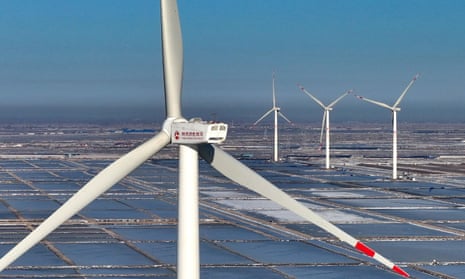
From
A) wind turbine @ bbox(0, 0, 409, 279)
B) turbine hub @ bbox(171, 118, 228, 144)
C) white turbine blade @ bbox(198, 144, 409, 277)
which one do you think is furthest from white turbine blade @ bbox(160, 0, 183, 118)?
white turbine blade @ bbox(198, 144, 409, 277)

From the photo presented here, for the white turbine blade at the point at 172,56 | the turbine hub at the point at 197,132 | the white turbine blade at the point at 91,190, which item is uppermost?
the white turbine blade at the point at 172,56

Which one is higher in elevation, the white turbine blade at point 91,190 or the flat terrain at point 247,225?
the flat terrain at point 247,225

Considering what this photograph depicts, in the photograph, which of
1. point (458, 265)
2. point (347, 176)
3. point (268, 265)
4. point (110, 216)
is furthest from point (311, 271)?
point (347, 176)

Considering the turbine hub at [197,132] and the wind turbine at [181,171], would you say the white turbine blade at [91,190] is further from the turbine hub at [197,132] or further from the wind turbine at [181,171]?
the turbine hub at [197,132]

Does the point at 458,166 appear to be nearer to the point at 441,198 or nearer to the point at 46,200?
the point at 441,198

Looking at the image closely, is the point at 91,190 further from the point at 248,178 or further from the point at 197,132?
the point at 248,178

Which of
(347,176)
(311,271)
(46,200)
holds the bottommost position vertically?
(311,271)

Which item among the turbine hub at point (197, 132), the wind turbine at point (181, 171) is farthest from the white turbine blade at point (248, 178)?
the turbine hub at point (197, 132)

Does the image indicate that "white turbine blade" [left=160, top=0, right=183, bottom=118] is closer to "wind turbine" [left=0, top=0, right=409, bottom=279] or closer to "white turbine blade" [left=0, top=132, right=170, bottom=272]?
"wind turbine" [left=0, top=0, right=409, bottom=279]

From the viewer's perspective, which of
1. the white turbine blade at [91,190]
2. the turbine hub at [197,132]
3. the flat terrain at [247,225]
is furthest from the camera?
the flat terrain at [247,225]
